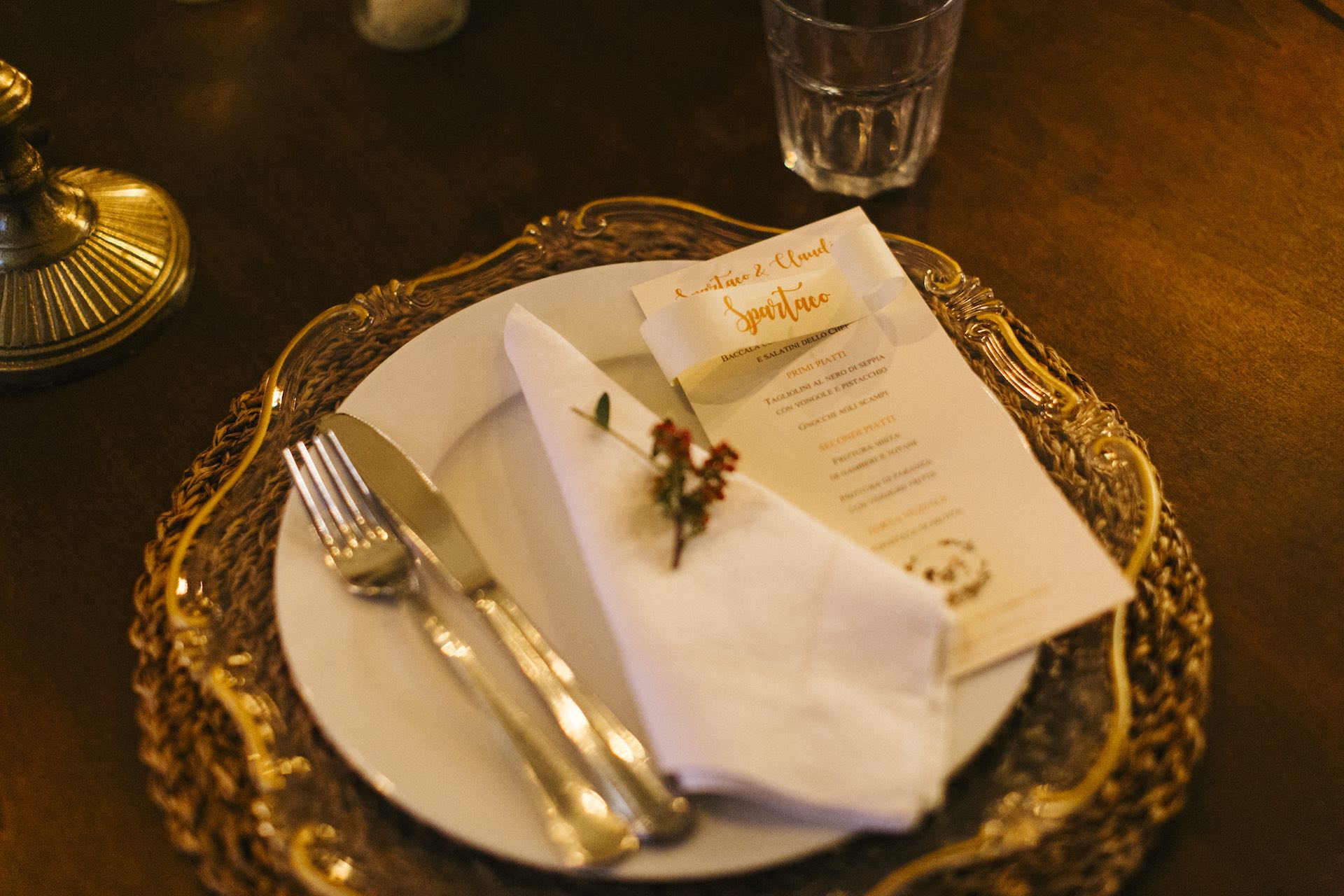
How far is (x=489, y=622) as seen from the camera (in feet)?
2.02

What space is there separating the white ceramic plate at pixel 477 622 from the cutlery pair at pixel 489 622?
12 millimetres

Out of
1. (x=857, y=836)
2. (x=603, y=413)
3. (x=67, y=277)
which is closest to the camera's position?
(x=857, y=836)

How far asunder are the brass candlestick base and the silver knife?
28cm

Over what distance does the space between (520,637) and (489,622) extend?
0.03 metres

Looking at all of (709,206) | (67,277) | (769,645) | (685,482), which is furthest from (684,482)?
(67,277)

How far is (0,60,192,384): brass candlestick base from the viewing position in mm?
818

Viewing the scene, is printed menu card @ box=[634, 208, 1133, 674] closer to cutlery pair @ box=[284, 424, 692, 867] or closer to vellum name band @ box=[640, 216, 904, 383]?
vellum name band @ box=[640, 216, 904, 383]

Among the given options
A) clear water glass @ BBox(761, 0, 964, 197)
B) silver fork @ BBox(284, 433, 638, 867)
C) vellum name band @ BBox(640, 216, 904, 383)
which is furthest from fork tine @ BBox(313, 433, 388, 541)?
clear water glass @ BBox(761, 0, 964, 197)

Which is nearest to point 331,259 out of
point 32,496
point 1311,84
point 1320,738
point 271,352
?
point 271,352

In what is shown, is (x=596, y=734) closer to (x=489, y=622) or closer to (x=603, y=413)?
(x=489, y=622)

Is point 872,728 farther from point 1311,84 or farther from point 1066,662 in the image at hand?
point 1311,84

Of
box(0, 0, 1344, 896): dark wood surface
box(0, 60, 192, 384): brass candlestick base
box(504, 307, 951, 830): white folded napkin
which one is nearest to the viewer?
box(504, 307, 951, 830): white folded napkin

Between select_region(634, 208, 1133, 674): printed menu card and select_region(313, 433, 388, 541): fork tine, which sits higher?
select_region(634, 208, 1133, 674): printed menu card

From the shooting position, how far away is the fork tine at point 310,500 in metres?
0.64
